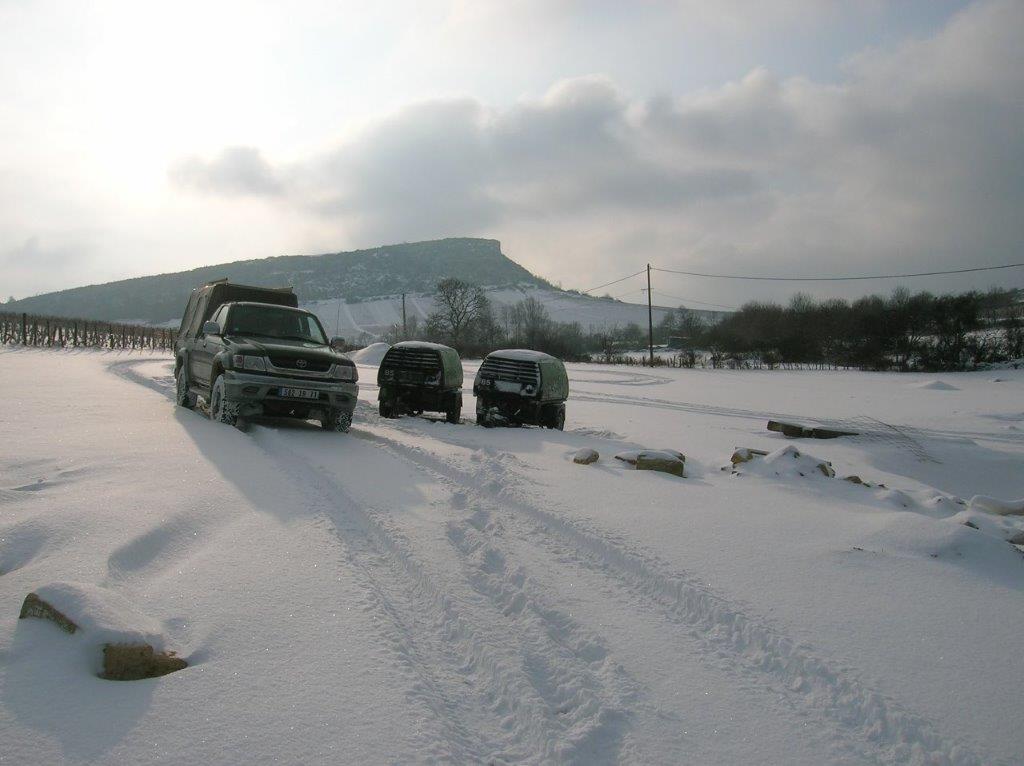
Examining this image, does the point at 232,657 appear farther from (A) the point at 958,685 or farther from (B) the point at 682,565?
(A) the point at 958,685

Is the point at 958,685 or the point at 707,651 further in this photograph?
the point at 707,651

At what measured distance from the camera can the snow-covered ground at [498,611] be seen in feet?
7.73

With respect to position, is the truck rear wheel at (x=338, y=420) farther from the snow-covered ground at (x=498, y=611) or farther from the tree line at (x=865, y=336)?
the tree line at (x=865, y=336)

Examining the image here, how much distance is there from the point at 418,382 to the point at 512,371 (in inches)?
67.6

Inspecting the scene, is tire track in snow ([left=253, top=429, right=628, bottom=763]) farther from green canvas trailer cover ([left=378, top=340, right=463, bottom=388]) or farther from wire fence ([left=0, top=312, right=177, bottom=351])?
wire fence ([left=0, top=312, right=177, bottom=351])

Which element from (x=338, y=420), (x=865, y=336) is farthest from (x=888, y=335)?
(x=338, y=420)

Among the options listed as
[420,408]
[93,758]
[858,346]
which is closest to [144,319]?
[858,346]

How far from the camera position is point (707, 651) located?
3.11 metres

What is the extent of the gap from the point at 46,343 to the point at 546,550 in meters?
37.4

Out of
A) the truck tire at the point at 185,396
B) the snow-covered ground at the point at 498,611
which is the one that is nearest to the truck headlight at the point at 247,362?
the snow-covered ground at the point at 498,611

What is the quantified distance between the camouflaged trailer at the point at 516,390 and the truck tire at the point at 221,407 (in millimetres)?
4083

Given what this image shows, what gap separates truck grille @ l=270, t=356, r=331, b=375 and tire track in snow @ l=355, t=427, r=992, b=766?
5.24m

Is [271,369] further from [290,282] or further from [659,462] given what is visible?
[290,282]

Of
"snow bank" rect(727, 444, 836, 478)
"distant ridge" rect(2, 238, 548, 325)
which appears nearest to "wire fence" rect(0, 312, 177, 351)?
"snow bank" rect(727, 444, 836, 478)
